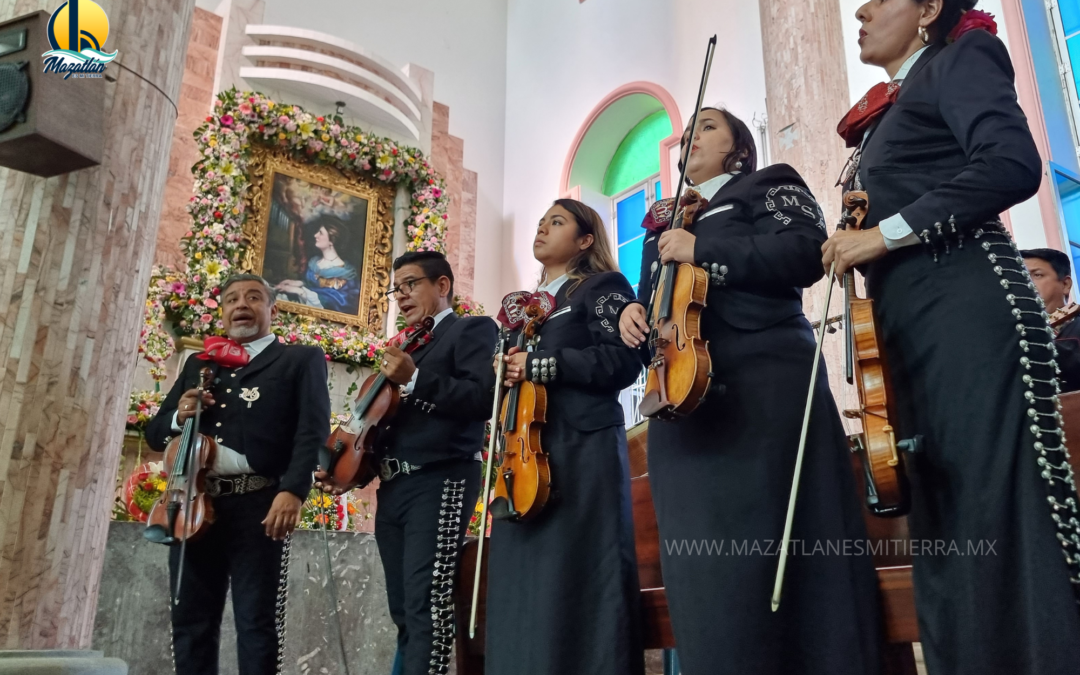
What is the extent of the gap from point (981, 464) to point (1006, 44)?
260 inches

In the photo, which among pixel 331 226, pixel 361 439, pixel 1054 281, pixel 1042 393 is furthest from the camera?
pixel 331 226

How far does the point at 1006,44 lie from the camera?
6.93 metres

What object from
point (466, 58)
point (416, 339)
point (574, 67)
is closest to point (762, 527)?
point (416, 339)

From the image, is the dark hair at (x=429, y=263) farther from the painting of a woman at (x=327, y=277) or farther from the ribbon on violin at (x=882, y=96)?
the painting of a woman at (x=327, y=277)

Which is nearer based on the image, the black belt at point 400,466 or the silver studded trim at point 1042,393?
the silver studded trim at point 1042,393

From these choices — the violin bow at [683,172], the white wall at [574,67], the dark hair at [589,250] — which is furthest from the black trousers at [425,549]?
the white wall at [574,67]

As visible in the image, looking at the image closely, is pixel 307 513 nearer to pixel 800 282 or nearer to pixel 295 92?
pixel 800 282

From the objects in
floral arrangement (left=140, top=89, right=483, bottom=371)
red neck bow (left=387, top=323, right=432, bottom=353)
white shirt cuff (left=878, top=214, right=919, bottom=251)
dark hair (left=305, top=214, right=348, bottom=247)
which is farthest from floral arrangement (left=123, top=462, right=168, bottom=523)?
dark hair (left=305, top=214, right=348, bottom=247)

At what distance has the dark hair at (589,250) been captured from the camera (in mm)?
2904

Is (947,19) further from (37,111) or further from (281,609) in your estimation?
(281,609)

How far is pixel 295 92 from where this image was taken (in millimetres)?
9211

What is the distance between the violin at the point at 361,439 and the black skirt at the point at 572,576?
0.68 metres

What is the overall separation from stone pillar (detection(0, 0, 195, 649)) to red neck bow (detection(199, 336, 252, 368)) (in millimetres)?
546

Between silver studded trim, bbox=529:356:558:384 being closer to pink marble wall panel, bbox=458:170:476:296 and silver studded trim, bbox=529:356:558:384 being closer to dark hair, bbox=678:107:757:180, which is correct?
dark hair, bbox=678:107:757:180
